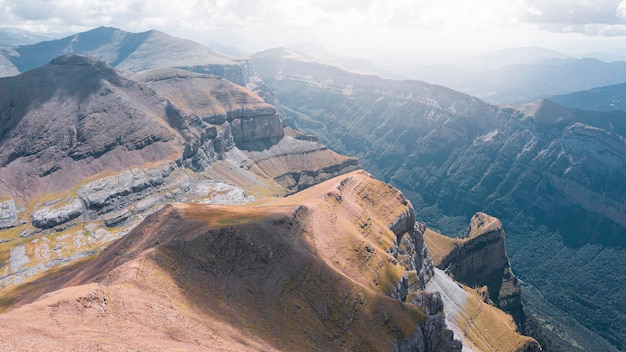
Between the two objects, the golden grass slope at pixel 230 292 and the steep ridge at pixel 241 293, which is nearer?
the golden grass slope at pixel 230 292

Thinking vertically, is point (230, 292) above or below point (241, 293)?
above

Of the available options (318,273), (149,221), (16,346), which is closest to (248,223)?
(318,273)

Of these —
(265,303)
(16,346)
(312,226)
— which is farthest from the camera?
(312,226)

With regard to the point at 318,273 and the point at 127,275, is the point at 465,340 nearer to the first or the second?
the point at 318,273

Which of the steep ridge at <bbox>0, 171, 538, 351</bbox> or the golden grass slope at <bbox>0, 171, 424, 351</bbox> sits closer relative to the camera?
the golden grass slope at <bbox>0, 171, 424, 351</bbox>
